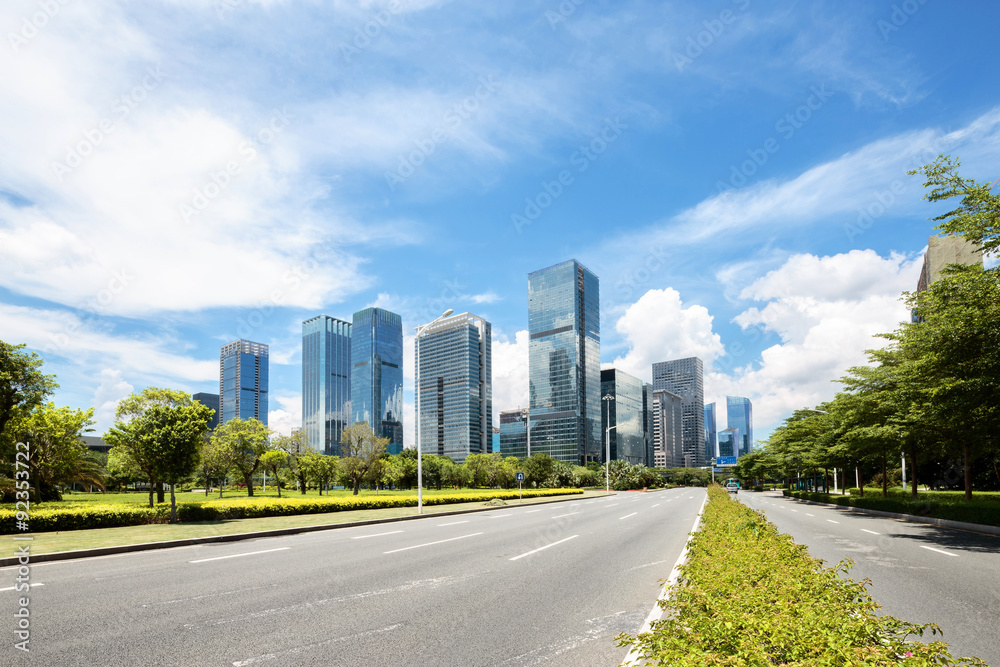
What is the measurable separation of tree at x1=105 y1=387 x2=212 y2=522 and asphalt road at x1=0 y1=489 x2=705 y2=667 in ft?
25.0

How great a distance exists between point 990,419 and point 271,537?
25551 millimetres

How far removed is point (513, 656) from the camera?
234 inches

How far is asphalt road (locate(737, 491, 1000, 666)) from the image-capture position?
7.08 metres

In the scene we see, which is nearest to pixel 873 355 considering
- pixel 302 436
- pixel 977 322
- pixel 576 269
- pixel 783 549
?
pixel 977 322

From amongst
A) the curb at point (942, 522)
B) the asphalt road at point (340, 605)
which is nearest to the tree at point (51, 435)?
the asphalt road at point (340, 605)

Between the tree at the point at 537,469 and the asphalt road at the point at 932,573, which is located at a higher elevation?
the asphalt road at the point at 932,573

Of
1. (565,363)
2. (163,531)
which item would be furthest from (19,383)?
(565,363)

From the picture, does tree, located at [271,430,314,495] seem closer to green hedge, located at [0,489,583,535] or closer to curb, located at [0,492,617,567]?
green hedge, located at [0,489,583,535]

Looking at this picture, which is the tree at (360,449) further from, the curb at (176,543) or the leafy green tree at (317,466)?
the curb at (176,543)

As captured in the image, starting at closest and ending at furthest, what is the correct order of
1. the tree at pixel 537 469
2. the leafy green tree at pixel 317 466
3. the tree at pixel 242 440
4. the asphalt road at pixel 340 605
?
the asphalt road at pixel 340 605
the tree at pixel 242 440
the leafy green tree at pixel 317 466
the tree at pixel 537 469

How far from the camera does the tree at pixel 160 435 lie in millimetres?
20812

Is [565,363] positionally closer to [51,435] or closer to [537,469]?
[537,469]

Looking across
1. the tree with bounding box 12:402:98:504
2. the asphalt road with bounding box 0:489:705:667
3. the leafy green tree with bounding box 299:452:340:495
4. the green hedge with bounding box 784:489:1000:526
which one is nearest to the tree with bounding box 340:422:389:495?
the leafy green tree with bounding box 299:452:340:495

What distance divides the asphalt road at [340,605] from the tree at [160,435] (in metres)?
7.63
